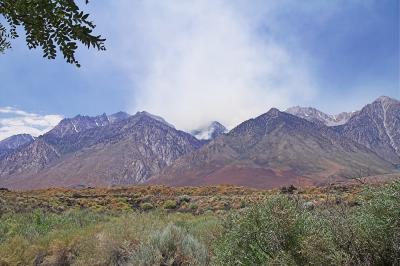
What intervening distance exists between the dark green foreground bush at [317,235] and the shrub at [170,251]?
8.21 feet

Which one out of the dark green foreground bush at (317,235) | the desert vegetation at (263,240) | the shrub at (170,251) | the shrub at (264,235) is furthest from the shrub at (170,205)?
the dark green foreground bush at (317,235)

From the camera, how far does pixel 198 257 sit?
343 inches

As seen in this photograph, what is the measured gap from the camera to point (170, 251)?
923 cm

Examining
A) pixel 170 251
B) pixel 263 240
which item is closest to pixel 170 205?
pixel 170 251

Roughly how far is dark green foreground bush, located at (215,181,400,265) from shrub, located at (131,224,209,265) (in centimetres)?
250

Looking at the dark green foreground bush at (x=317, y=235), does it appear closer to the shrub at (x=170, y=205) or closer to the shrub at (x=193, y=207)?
the shrub at (x=193, y=207)

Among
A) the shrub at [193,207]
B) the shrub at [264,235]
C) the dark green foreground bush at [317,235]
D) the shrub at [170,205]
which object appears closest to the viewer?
the dark green foreground bush at [317,235]

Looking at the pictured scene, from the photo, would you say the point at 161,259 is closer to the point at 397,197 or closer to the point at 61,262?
the point at 61,262

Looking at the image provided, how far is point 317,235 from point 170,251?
4.82 m

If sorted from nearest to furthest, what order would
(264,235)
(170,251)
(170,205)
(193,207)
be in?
(264,235), (170,251), (193,207), (170,205)

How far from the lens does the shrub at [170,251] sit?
28.7ft

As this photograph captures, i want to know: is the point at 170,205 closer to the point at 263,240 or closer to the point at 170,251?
the point at 170,251

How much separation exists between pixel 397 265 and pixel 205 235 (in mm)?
6168

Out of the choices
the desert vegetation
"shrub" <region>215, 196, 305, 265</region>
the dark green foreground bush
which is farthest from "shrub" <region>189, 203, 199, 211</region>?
the dark green foreground bush
